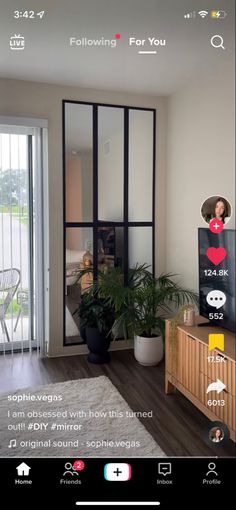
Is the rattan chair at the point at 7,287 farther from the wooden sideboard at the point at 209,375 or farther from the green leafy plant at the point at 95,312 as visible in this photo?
the green leafy plant at the point at 95,312

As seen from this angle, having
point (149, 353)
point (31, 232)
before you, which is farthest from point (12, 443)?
point (31, 232)

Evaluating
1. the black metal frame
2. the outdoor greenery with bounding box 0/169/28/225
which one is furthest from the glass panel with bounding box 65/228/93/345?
the outdoor greenery with bounding box 0/169/28/225

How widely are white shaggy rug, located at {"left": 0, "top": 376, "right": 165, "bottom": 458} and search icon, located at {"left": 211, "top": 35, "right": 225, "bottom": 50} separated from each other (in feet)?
1.90

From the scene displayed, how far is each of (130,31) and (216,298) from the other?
17.0 inches

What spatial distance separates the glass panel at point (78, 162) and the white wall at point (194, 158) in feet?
1.57

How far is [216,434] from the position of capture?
54cm

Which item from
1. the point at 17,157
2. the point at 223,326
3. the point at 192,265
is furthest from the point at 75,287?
the point at 223,326

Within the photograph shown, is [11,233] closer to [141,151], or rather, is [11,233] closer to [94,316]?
[141,151]

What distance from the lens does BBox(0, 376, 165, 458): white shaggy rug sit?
550 mm

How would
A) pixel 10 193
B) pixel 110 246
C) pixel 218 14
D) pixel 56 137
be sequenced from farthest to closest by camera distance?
pixel 110 246 → pixel 56 137 → pixel 10 193 → pixel 218 14

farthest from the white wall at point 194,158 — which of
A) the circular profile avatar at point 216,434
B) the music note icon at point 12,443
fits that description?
the music note icon at point 12,443

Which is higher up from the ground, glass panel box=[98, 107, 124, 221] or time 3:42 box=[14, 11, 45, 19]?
time 3:42 box=[14, 11, 45, 19]

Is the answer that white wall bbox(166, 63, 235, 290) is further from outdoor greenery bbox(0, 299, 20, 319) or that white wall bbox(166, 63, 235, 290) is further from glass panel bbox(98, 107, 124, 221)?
outdoor greenery bbox(0, 299, 20, 319)
